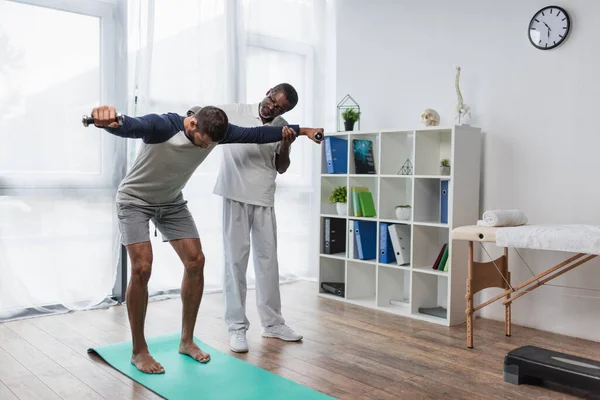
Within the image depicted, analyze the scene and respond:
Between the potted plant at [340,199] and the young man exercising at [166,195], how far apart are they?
55.2 inches

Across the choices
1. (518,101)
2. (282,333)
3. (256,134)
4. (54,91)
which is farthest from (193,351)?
(518,101)

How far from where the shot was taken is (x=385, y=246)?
3.99m

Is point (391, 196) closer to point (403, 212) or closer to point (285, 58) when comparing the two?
point (403, 212)

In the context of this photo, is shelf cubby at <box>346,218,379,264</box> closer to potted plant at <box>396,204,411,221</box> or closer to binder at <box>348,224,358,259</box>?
binder at <box>348,224,358,259</box>

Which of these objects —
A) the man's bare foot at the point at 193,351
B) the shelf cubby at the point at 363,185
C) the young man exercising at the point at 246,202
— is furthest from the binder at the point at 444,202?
the man's bare foot at the point at 193,351

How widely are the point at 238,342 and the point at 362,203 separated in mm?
1517

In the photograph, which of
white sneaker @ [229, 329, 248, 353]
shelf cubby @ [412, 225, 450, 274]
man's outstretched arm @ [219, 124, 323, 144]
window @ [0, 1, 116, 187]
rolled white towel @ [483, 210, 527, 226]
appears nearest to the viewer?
man's outstretched arm @ [219, 124, 323, 144]

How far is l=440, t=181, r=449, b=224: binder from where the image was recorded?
3703 mm

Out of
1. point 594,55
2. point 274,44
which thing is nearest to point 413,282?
point 594,55

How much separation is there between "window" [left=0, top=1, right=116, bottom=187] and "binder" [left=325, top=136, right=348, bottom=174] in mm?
1498

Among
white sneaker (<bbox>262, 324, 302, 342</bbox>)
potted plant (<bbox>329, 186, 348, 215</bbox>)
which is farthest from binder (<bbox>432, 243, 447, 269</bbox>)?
white sneaker (<bbox>262, 324, 302, 342</bbox>)

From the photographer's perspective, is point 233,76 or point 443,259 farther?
point 233,76

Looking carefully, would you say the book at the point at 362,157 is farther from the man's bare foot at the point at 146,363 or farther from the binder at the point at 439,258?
the man's bare foot at the point at 146,363

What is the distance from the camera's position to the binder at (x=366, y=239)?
13.5 feet
